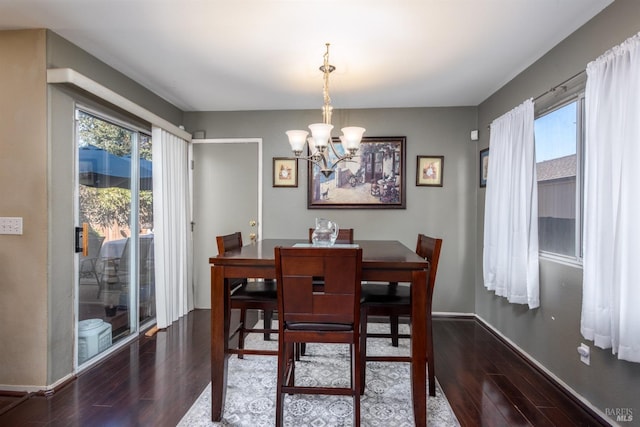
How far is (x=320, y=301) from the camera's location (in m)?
1.66

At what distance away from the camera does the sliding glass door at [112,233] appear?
100 inches

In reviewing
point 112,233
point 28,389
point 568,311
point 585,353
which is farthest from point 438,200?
point 28,389

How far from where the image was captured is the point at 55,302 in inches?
87.9

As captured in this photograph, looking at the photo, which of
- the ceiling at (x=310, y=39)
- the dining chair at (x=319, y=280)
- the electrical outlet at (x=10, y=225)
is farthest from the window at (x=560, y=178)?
the electrical outlet at (x=10, y=225)

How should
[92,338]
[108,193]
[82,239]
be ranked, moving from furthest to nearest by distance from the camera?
[108,193]
[92,338]
[82,239]

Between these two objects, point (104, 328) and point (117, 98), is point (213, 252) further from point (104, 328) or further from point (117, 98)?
point (117, 98)

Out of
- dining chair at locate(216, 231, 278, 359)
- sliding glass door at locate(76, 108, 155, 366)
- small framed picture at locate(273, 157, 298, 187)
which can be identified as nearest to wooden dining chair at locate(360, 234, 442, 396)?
dining chair at locate(216, 231, 278, 359)

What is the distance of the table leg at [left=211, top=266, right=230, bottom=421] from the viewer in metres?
1.87

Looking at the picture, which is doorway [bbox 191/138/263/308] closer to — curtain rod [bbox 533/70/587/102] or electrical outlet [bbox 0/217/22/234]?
electrical outlet [bbox 0/217/22/234]

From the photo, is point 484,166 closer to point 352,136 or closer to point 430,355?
point 352,136

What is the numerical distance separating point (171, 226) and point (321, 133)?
7.02 feet

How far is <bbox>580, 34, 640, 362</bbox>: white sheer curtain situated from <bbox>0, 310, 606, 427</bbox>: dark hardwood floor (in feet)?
1.99

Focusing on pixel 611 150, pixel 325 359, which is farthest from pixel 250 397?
pixel 611 150

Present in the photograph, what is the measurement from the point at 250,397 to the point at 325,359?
723 millimetres
